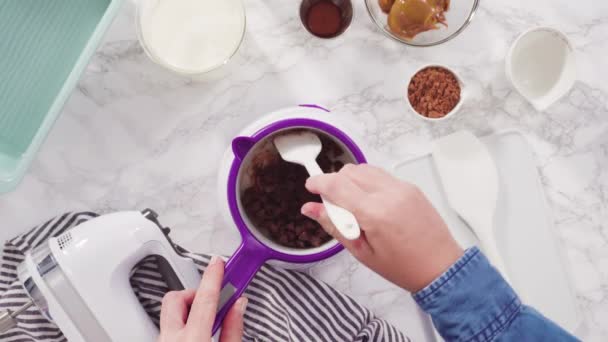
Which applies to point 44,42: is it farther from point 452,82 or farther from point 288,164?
point 452,82

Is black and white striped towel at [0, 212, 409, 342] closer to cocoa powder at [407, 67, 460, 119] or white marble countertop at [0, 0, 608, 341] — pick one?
white marble countertop at [0, 0, 608, 341]

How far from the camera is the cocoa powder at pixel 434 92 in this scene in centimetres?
76

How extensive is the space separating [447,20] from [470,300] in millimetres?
409

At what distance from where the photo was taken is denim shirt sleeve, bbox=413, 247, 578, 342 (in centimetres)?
57

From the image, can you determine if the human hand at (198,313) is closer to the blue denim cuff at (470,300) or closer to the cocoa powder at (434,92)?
the blue denim cuff at (470,300)

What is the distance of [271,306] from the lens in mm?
716

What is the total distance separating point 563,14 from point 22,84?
80 cm

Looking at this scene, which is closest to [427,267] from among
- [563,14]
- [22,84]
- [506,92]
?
[506,92]

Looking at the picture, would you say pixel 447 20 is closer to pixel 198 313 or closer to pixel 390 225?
pixel 390 225

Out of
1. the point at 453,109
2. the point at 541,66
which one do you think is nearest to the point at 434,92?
the point at 453,109

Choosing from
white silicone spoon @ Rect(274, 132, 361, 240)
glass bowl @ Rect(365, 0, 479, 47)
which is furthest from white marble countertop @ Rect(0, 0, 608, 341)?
white silicone spoon @ Rect(274, 132, 361, 240)

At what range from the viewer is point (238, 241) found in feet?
2.56

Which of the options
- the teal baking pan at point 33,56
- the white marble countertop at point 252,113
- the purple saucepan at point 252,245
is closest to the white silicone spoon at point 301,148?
the purple saucepan at point 252,245

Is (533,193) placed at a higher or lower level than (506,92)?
lower
